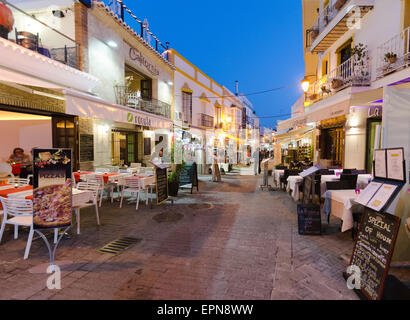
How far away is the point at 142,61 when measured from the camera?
13508mm

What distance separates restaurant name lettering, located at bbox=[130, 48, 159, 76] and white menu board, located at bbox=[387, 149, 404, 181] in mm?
12595

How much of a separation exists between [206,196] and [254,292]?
6218 millimetres

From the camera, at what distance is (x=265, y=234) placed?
16.6 feet

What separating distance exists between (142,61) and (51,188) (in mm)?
11610

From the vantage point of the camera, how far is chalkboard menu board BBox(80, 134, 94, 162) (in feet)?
30.3

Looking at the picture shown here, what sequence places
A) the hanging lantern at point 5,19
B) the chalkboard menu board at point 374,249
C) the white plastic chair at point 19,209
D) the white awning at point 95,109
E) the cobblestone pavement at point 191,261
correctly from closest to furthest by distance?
the chalkboard menu board at point 374,249 < the cobblestone pavement at point 191,261 < the white plastic chair at point 19,209 < the white awning at point 95,109 < the hanging lantern at point 5,19

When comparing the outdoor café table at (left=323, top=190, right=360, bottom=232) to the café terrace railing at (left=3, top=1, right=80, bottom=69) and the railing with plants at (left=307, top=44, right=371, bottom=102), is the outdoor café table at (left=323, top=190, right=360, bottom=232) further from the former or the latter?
the café terrace railing at (left=3, top=1, right=80, bottom=69)

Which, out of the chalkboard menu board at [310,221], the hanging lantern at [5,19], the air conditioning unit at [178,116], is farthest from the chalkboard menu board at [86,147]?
the chalkboard menu board at [310,221]

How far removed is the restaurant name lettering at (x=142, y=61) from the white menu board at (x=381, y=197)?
1275 centimetres

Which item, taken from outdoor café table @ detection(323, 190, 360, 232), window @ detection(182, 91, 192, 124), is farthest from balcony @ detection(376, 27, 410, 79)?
window @ detection(182, 91, 192, 124)

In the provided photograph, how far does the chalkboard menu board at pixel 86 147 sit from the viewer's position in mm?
9234

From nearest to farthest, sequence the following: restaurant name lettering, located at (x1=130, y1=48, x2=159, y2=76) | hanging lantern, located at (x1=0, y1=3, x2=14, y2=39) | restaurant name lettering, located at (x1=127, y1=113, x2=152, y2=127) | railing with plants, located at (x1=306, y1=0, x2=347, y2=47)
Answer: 1. hanging lantern, located at (x1=0, y1=3, x2=14, y2=39)
2. restaurant name lettering, located at (x1=127, y1=113, x2=152, y2=127)
3. railing with plants, located at (x1=306, y1=0, x2=347, y2=47)
4. restaurant name lettering, located at (x1=130, y1=48, x2=159, y2=76)

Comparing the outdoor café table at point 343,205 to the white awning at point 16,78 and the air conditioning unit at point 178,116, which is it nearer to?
the white awning at point 16,78
